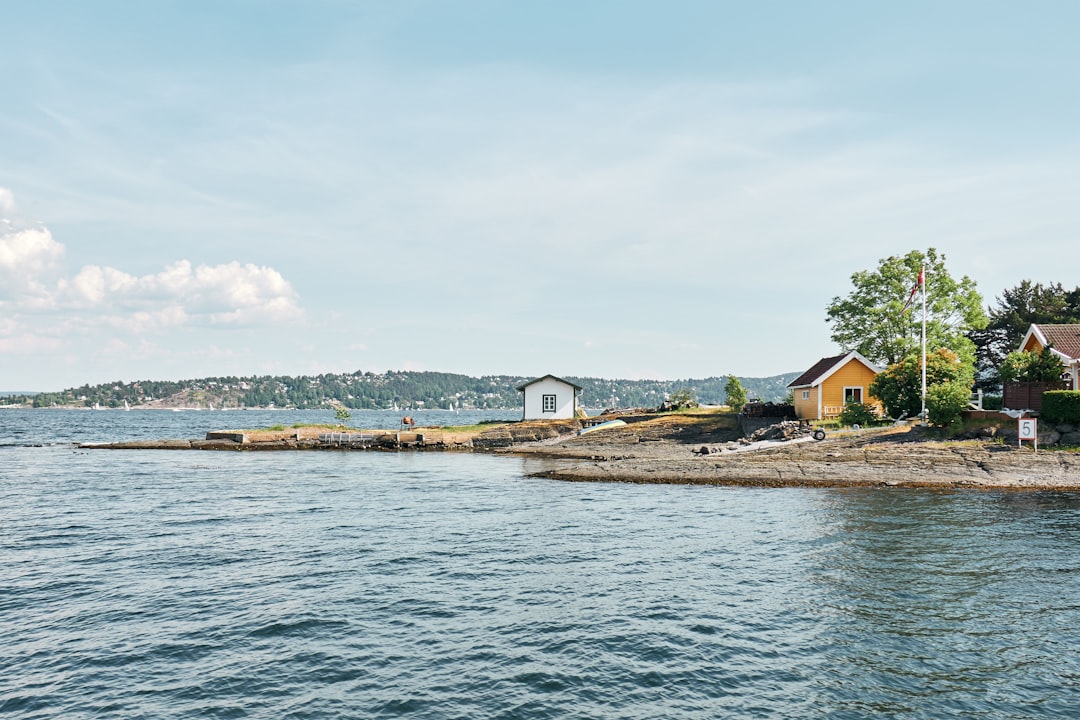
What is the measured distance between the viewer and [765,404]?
66500mm

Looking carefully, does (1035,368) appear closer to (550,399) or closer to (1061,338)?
(1061,338)

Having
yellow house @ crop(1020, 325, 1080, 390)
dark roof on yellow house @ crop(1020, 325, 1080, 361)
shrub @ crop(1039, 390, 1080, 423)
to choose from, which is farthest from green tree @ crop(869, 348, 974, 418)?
shrub @ crop(1039, 390, 1080, 423)

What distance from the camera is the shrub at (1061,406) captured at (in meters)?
40.8

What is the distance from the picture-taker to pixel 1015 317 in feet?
239

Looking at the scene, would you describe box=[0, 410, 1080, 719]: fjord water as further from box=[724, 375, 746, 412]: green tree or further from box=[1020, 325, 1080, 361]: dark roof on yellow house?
box=[724, 375, 746, 412]: green tree

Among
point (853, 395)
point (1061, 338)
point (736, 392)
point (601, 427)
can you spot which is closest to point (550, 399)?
point (601, 427)

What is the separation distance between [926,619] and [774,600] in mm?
3286

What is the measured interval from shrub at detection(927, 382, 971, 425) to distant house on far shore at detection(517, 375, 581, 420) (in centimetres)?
3784

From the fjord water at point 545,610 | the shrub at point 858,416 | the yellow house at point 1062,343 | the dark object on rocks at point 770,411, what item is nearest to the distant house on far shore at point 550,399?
the dark object on rocks at point 770,411

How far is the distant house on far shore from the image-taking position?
77188 mm

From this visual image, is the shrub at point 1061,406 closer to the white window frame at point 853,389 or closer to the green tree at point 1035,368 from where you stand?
the green tree at point 1035,368

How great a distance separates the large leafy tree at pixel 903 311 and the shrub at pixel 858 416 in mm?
12840

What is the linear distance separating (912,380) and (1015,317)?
105 feet

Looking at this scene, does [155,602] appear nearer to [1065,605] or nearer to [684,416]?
[1065,605]
